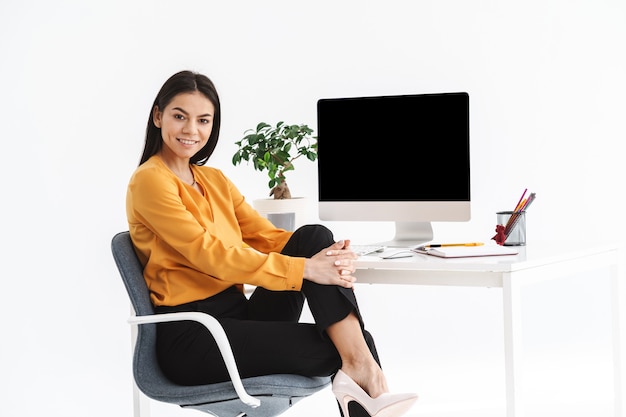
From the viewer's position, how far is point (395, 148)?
320 cm

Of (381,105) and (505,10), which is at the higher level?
(505,10)

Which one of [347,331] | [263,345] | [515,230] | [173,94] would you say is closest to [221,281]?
[263,345]

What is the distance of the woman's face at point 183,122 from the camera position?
9.06 feet

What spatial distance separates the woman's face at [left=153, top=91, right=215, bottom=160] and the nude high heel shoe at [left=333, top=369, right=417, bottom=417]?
0.85 metres

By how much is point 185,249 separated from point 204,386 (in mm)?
382

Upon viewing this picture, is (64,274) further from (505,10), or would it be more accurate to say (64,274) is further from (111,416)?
(505,10)

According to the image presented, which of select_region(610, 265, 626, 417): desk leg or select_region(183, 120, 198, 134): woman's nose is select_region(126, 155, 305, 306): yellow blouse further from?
select_region(610, 265, 626, 417): desk leg

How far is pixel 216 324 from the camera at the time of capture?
2.39 metres

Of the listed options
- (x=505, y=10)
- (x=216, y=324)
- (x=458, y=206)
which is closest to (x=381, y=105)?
(x=458, y=206)

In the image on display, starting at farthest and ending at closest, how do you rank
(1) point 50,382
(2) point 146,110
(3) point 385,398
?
(2) point 146,110, (1) point 50,382, (3) point 385,398

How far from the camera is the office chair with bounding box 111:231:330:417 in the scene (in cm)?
241

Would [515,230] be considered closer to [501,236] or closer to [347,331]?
[501,236]

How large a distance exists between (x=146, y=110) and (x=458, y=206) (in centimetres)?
244

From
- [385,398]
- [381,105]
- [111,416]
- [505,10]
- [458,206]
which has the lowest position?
[111,416]
